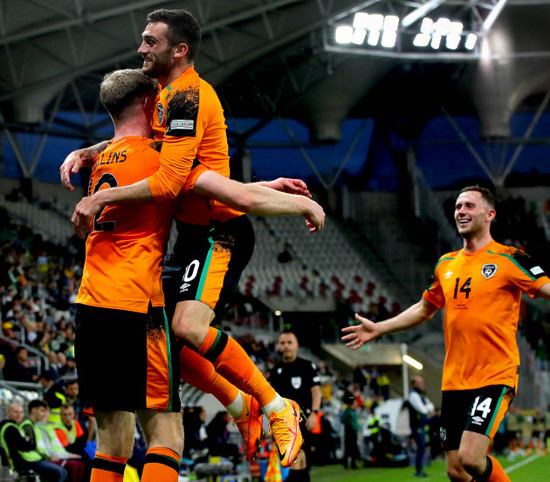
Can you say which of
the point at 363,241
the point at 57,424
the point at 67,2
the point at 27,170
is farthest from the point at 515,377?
the point at 363,241

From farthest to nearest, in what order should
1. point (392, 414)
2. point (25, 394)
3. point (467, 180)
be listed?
1. point (467, 180)
2. point (392, 414)
3. point (25, 394)

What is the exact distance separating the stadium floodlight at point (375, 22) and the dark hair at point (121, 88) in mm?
21956

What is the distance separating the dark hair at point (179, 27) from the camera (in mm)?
4336

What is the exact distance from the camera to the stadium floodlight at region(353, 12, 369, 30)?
25.2 meters

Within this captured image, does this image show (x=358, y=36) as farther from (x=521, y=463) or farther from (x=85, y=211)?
(x=85, y=211)

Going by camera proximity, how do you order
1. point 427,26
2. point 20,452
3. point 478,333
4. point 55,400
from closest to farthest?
1. point 478,333
2. point 20,452
3. point 55,400
4. point 427,26

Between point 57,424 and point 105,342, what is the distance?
7.44 metres

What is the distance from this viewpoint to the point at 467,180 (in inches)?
1380

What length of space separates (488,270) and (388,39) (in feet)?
69.7

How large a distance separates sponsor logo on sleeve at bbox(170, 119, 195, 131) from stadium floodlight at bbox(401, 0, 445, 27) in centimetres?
2228

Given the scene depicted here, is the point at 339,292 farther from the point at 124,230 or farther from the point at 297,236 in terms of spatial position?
the point at 124,230

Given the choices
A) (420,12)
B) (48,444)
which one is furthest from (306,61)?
(48,444)

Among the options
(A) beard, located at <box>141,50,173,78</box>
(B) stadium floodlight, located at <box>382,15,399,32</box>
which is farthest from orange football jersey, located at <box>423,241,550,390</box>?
(B) stadium floodlight, located at <box>382,15,399,32</box>

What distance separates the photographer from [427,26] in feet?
86.6
